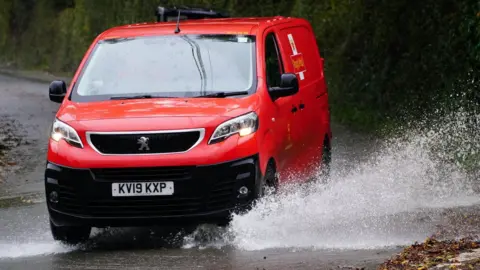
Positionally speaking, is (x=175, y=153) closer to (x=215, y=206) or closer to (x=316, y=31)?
(x=215, y=206)

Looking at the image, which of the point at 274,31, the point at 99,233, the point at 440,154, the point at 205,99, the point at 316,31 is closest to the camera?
the point at 205,99

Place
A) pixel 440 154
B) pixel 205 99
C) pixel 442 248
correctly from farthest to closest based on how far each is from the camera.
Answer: pixel 440 154 < pixel 205 99 < pixel 442 248

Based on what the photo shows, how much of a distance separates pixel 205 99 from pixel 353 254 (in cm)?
211

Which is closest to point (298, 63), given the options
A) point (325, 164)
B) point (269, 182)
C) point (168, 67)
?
point (325, 164)

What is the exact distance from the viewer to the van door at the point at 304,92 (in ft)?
39.2

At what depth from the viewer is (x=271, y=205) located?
9883mm

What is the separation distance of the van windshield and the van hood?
7.7 inches

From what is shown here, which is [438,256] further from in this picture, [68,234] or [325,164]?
[325,164]

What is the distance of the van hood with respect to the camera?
32.6 ft

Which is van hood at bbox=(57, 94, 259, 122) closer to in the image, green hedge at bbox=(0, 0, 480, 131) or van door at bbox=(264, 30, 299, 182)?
van door at bbox=(264, 30, 299, 182)

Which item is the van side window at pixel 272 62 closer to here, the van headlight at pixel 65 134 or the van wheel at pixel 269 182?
the van wheel at pixel 269 182

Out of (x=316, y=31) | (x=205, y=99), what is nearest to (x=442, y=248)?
(x=205, y=99)

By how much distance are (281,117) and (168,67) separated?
1.09 m

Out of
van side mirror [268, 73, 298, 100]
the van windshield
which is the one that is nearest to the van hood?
the van windshield
